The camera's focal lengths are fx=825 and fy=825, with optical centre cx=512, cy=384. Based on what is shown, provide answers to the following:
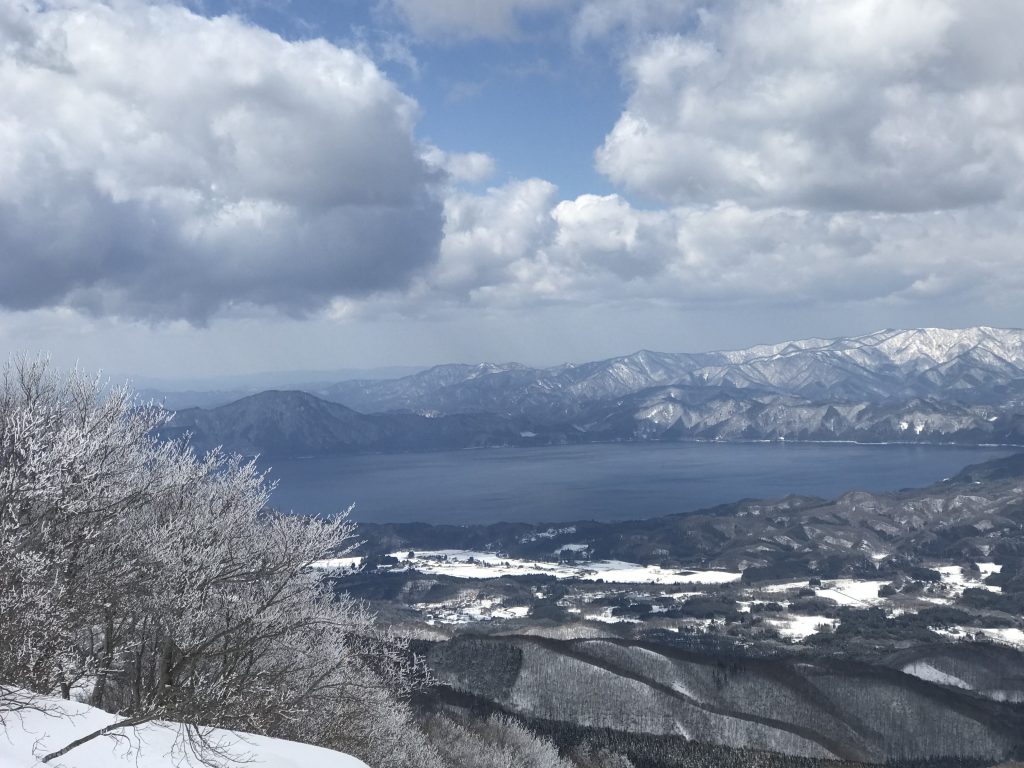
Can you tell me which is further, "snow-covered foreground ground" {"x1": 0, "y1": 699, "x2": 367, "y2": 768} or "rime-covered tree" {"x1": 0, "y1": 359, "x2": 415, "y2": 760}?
"rime-covered tree" {"x1": 0, "y1": 359, "x2": 415, "y2": 760}

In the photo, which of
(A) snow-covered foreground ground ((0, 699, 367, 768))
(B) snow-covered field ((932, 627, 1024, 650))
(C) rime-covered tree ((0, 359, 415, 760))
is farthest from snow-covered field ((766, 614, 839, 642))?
(A) snow-covered foreground ground ((0, 699, 367, 768))

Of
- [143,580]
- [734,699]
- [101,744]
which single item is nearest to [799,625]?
[734,699]

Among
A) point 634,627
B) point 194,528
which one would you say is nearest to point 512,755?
point 194,528

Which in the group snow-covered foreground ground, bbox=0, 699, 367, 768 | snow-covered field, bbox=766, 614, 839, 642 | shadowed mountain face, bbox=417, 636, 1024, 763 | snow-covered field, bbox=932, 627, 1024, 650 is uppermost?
snow-covered foreground ground, bbox=0, 699, 367, 768

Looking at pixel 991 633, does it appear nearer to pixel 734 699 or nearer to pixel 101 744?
pixel 734 699

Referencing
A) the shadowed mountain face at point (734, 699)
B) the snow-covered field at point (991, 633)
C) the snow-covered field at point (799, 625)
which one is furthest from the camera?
the snow-covered field at point (799, 625)

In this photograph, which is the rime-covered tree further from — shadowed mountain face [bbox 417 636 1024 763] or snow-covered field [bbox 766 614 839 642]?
snow-covered field [bbox 766 614 839 642]

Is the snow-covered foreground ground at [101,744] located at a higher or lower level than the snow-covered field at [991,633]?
higher

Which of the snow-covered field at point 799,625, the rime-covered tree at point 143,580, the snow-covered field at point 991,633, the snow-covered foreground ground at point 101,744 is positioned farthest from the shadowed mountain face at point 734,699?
the snow-covered foreground ground at point 101,744

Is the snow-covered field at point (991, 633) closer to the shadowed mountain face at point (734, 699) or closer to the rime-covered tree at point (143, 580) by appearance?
the shadowed mountain face at point (734, 699)
